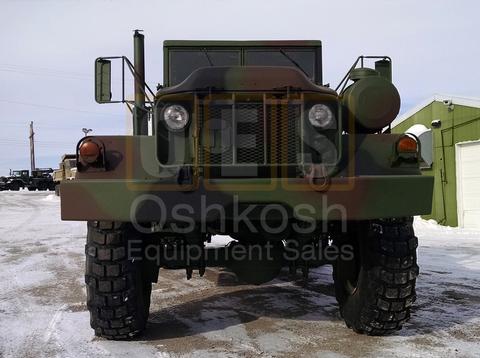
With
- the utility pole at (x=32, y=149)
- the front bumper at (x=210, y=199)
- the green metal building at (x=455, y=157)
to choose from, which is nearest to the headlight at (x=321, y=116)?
the front bumper at (x=210, y=199)

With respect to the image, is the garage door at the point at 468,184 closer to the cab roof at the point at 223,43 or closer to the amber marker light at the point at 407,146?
the cab roof at the point at 223,43

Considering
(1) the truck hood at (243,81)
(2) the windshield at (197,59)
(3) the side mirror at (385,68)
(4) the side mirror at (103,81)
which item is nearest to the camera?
(1) the truck hood at (243,81)

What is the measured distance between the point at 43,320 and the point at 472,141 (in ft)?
38.1

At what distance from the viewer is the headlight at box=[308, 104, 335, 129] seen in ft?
12.9

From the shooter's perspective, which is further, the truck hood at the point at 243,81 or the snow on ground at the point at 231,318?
the truck hood at the point at 243,81

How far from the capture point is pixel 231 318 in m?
4.61

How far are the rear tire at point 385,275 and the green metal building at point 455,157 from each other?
10.1 m

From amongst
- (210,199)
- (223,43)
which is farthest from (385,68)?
(210,199)

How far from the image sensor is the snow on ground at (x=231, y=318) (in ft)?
A: 12.2

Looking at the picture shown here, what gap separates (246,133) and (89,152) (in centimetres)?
114

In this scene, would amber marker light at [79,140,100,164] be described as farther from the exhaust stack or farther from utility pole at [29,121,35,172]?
utility pole at [29,121,35,172]

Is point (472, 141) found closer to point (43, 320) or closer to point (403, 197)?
point (403, 197)

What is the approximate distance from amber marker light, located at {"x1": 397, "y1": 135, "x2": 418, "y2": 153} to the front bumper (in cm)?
65

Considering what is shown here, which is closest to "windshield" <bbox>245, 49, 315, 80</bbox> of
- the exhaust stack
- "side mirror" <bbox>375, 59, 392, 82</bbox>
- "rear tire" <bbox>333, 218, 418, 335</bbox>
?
"side mirror" <bbox>375, 59, 392, 82</bbox>
